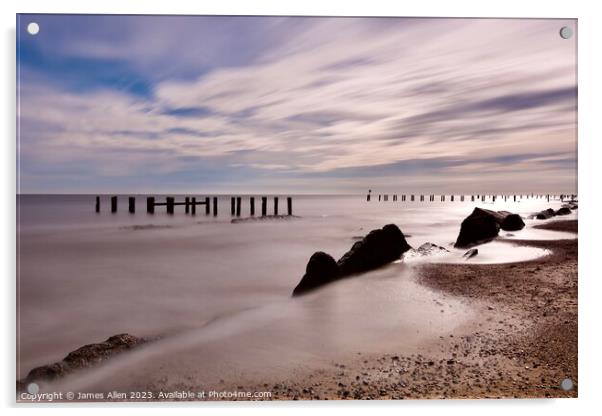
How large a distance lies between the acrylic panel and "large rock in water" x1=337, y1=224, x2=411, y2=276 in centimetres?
53

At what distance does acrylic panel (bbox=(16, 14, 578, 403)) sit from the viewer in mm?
3797

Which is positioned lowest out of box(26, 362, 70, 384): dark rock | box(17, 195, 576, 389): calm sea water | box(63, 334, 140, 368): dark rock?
box(26, 362, 70, 384): dark rock

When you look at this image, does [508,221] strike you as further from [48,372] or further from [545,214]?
[48,372]

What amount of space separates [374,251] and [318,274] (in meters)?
1.12

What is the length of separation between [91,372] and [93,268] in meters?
1.56

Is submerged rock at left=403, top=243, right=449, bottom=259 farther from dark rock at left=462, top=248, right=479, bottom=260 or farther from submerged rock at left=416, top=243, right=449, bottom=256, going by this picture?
dark rock at left=462, top=248, right=479, bottom=260

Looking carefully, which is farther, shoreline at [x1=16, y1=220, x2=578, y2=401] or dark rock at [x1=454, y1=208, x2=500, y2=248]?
dark rock at [x1=454, y1=208, x2=500, y2=248]

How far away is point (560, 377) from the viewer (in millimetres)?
3771

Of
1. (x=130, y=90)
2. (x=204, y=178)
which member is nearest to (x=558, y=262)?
(x=204, y=178)

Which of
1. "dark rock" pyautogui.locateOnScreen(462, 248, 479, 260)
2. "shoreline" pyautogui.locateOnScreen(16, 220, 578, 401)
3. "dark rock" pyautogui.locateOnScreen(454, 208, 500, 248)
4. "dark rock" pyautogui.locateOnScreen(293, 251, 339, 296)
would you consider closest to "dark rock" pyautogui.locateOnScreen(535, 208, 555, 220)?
"dark rock" pyautogui.locateOnScreen(454, 208, 500, 248)

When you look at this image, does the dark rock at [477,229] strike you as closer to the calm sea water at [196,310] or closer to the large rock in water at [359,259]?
the calm sea water at [196,310]

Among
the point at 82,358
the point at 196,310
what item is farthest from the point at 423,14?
the point at 82,358

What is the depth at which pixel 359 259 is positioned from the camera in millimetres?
5715

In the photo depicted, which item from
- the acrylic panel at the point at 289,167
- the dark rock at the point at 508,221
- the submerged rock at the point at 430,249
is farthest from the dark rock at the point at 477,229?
the acrylic panel at the point at 289,167
